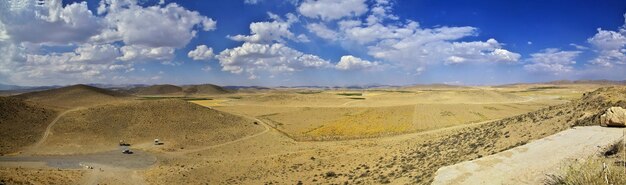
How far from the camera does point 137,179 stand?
2584cm

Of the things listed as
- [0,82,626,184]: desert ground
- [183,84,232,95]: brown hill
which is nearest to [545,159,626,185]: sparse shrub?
[0,82,626,184]: desert ground

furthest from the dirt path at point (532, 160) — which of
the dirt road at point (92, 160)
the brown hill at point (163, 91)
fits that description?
the brown hill at point (163, 91)

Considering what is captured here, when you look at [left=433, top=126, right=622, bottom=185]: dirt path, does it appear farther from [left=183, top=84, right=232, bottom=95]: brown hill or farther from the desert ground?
[left=183, top=84, right=232, bottom=95]: brown hill

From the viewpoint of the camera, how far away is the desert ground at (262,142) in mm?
20016

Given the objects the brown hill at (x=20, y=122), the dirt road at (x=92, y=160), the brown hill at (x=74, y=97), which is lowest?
the dirt road at (x=92, y=160)

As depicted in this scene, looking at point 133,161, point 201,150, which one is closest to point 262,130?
point 201,150

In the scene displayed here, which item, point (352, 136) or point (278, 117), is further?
point (278, 117)

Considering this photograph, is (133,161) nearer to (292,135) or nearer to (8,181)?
(8,181)

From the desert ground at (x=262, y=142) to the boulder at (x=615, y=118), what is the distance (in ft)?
2.23

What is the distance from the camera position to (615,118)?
53.5ft

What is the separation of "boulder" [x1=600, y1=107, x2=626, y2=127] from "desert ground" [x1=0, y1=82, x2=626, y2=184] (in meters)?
0.68

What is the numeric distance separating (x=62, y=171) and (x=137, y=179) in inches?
188

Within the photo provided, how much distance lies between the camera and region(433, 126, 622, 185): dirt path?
41.0ft

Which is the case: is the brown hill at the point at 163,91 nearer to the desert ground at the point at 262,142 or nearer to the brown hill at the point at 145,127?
the desert ground at the point at 262,142
